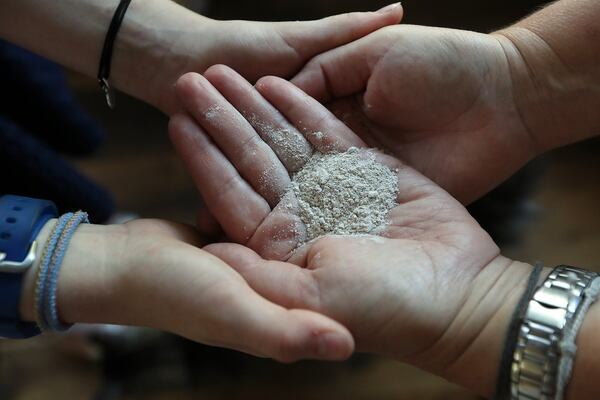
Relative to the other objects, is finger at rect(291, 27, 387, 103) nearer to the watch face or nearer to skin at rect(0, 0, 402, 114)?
skin at rect(0, 0, 402, 114)

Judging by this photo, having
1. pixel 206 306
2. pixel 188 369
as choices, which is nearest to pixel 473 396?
pixel 188 369

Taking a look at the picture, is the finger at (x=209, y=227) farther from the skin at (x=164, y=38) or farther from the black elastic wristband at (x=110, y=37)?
the black elastic wristband at (x=110, y=37)

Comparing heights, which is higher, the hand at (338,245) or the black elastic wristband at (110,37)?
the black elastic wristband at (110,37)

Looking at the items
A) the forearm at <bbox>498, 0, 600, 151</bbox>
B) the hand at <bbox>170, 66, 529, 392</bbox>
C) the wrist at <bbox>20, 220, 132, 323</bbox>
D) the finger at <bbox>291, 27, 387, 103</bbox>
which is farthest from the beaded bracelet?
the forearm at <bbox>498, 0, 600, 151</bbox>

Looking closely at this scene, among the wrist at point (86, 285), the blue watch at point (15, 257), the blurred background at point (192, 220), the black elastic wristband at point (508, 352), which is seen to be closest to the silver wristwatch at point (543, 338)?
the black elastic wristband at point (508, 352)

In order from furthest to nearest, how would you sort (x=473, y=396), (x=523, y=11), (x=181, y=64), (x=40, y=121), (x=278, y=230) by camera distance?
(x=523, y=11) → (x=473, y=396) → (x=40, y=121) → (x=181, y=64) → (x=278, y=230)

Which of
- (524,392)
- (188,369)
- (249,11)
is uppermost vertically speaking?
(249,11)

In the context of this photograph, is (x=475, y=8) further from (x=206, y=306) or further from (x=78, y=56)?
(x=206, y=306)
